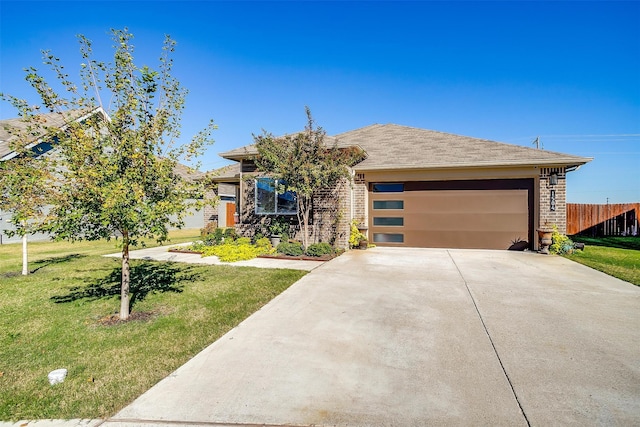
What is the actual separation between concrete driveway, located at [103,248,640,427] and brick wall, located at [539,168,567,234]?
4604 mm

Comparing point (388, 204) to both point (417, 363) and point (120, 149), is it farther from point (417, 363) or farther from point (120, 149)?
point (120, 149)

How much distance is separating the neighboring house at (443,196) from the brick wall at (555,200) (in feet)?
0.09

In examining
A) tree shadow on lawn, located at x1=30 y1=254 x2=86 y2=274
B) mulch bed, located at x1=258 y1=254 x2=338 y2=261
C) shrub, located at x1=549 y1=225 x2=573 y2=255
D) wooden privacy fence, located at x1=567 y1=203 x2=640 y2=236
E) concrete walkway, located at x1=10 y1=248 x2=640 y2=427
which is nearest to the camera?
concrete walkway, located at x1=10 y1=248 x2=640 y2=427

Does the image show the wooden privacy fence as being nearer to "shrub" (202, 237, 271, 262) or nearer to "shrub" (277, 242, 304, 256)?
"shrub" (277, 242, 304, 256)

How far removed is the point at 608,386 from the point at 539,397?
0.70m

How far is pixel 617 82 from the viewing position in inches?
520

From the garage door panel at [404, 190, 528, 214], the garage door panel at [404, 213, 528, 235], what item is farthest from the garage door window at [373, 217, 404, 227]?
the garage door panel at [404, 190, 528, 214]

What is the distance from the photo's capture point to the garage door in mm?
10312

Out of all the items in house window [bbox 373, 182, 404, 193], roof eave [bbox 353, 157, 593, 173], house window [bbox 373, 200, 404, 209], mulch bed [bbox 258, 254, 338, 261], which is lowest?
mulch bed [bbox 258, 254, 338, 261]

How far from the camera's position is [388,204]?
37.6ft

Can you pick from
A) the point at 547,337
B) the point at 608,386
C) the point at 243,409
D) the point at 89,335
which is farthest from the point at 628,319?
the point at 89,335

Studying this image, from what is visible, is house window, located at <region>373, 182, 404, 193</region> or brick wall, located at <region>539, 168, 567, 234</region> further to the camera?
house window, located at <region>373, 182, 404, 193</region>

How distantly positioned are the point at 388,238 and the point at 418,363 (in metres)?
8.56

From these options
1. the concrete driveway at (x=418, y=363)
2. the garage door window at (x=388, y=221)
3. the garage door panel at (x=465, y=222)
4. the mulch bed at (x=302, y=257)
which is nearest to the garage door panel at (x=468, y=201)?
the garage door panel at (x=465, y=222)
